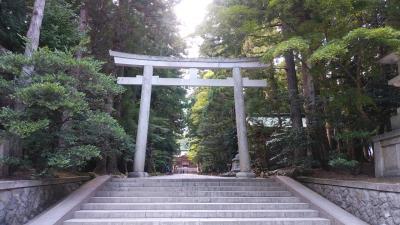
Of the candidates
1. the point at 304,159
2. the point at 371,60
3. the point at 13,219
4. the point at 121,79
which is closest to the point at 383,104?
the point at 371,60

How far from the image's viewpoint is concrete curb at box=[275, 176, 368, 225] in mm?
7238

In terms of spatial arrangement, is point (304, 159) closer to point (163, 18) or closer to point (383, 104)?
point (383, 104)

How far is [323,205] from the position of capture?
8203 mm

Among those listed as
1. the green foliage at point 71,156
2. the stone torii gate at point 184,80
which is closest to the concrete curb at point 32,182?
the green foliage at point 71,156

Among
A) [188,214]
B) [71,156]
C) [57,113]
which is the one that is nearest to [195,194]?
[188,214]

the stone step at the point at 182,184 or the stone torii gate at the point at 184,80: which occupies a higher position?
the stone torii gate at the point at 184,80

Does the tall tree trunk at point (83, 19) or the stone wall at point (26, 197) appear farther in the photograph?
the tall tree trunk at point (83, 19)

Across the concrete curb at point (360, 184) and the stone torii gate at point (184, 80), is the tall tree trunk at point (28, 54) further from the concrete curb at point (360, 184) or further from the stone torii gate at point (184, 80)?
the concrete curb at point (360, 184)

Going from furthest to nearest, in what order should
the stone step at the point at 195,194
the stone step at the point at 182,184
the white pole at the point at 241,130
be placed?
the white pole at the point at 241,130 < the stone step at the point at 182,184 < the stone step at the point at 195,194

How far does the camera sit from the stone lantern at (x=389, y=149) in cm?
823

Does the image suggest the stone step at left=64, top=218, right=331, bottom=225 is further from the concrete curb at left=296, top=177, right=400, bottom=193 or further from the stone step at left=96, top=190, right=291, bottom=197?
the stone step at left=96, top=190, right=291, bottom=197

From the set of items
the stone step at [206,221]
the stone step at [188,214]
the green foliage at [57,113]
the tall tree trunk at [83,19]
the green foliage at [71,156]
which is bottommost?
the stone step at [206,221]

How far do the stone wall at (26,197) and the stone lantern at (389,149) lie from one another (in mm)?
7995


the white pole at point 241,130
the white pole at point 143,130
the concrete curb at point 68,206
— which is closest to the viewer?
the concrete curb at point 68,206
